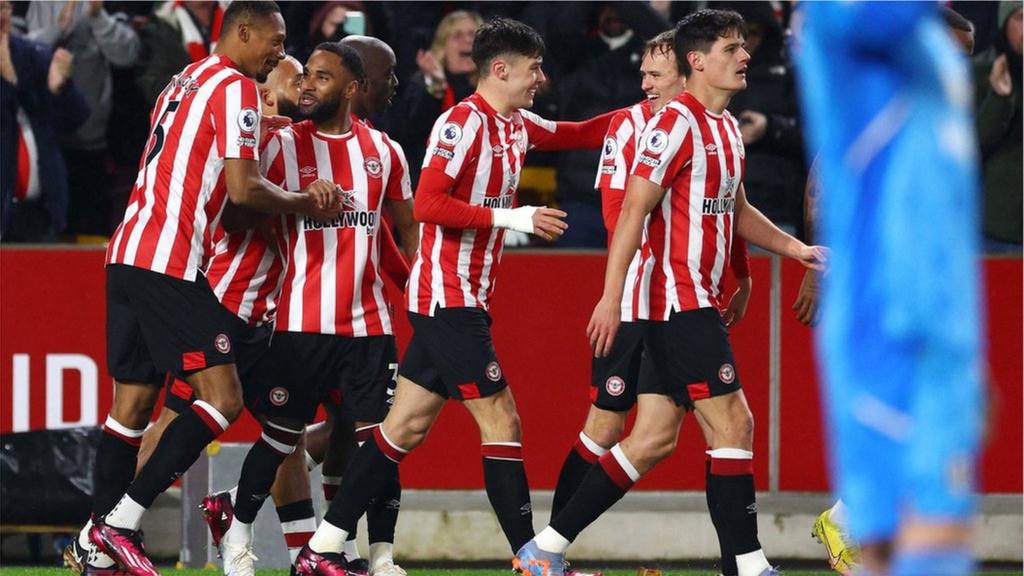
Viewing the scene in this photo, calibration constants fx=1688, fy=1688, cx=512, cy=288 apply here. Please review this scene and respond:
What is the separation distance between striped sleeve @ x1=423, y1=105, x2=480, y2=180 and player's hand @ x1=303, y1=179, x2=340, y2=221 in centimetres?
36

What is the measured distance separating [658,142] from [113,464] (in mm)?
2400

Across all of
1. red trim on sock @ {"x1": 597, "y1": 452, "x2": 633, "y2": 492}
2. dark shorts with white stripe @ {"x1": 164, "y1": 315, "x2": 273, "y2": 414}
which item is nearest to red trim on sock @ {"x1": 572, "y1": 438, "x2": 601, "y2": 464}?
red trim on sock @ {"x1": 597, "y1": 452, "x2": 633, "y2": 492}

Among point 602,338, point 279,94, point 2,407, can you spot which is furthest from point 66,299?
point 602,338

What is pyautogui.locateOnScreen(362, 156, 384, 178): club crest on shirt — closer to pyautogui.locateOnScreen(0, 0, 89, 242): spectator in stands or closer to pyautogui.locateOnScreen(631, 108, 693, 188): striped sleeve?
pyautogui.locateOnScreen(631, 108, 693, 188): striped sleeve

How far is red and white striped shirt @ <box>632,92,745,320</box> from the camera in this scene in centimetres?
604

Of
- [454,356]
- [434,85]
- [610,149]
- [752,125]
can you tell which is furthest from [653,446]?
[434,85]

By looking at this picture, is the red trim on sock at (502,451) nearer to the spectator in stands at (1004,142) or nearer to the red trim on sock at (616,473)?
the red trim on sock at (616,473)

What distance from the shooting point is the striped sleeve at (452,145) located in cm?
627

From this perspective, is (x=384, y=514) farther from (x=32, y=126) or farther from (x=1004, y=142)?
(x=1004, y=142)

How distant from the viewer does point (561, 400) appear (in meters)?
9.00

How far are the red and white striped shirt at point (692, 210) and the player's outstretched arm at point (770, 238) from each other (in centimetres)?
18

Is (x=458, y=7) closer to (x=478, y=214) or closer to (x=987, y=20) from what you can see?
(x=987, y=20)

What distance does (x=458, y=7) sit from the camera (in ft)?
31.6

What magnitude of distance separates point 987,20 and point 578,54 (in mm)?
2345
